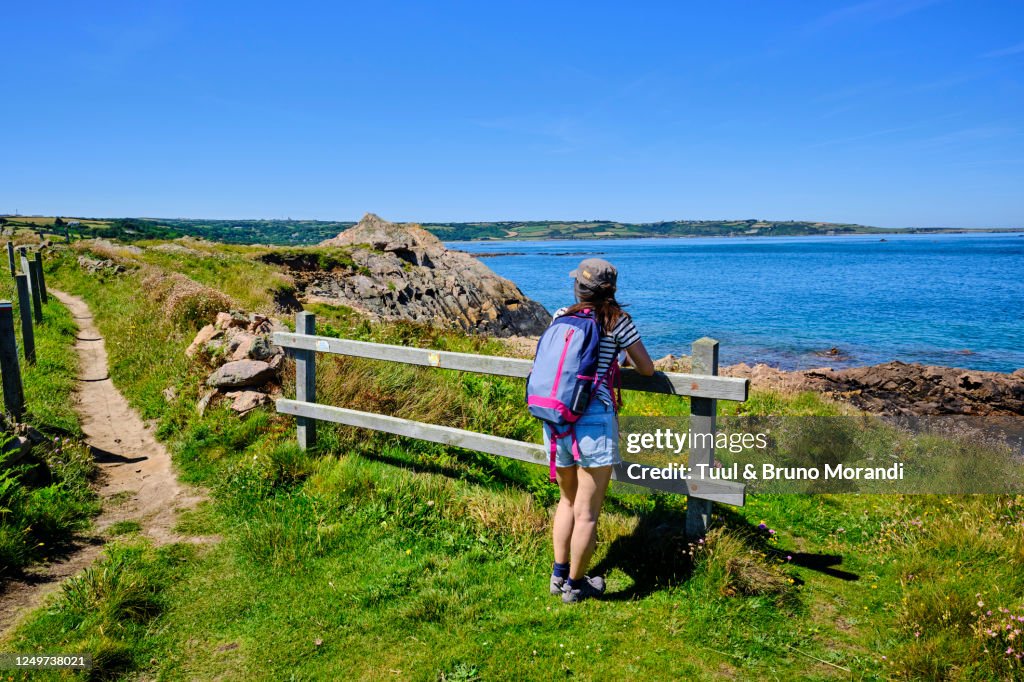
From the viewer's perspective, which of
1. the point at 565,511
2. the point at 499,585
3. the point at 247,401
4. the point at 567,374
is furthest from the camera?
the point at 247,401

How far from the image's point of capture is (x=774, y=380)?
16.1 meters

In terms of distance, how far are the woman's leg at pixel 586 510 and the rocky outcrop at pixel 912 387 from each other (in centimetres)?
1159

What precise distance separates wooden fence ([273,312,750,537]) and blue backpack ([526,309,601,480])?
0.75 meters

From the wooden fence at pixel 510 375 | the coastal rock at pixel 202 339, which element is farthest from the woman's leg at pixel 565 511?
the coastal rock at pixel 202 339

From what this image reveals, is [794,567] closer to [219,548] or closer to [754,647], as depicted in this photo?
[754,647]

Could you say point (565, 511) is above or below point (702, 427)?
below

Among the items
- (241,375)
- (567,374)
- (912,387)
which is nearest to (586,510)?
(567,374)

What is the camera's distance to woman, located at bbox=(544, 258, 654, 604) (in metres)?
4.05

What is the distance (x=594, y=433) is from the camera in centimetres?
405

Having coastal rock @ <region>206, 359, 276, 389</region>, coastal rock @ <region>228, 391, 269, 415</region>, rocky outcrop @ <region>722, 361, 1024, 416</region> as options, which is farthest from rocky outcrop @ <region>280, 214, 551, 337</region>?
coastal rock @ <region>228, 391, 269, 415</region>

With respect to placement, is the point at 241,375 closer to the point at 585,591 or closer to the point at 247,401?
the point at 247,401

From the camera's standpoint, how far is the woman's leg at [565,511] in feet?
14.0

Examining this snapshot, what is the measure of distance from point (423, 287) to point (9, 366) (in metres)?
27.4

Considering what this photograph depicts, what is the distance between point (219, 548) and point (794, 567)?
4.84 m
